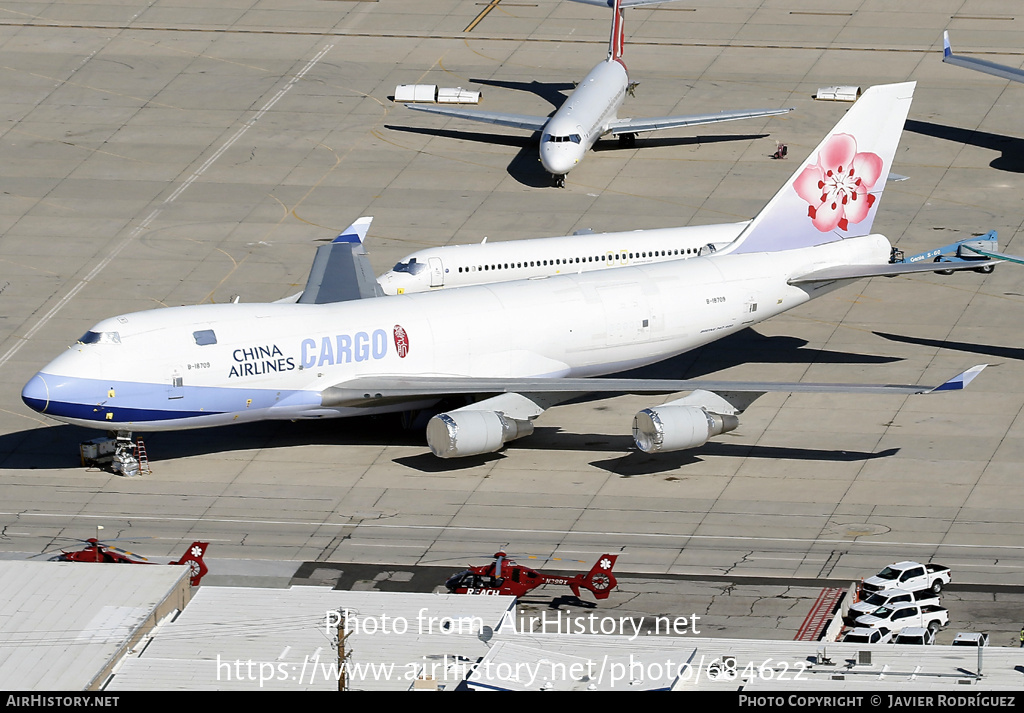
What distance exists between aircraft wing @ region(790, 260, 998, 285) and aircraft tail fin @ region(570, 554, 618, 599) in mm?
19192

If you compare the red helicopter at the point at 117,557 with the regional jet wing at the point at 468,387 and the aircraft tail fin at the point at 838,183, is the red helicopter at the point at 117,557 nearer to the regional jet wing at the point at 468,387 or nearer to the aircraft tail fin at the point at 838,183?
the regional jet wing at the point at 468,387

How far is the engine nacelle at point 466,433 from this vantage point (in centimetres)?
5966

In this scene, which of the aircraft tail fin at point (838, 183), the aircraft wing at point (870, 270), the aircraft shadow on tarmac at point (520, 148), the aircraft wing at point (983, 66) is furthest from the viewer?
the aircraft wing at point (983, 66)

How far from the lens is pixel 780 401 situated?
66.1 meters

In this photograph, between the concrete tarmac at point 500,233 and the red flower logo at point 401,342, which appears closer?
the concrete tarmac at point 500,233

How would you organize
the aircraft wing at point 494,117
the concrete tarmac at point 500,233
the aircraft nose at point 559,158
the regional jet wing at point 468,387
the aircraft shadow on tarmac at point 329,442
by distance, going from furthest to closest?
the aircraft wing at point 494,117 → the aircraft nose at point 559,158 → the aircraft shadow on tarmac at point 329,442 → the regional jet wing at point 468,387 → the concrete tarmac at point 500,233

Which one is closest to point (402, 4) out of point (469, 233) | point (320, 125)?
point (320, 125)

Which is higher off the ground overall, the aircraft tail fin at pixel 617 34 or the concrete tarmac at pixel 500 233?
the aircraft tail fin at pixel 617 34

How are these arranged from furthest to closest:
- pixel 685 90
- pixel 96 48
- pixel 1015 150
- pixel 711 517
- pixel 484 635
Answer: pixel 96 48 → pixel 685 90 → pixel 1015 150 → pixel 711 517 → pixel 484 635

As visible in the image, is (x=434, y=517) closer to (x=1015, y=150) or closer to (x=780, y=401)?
(x=780, y=401)

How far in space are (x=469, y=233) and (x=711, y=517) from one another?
2780 centimetres

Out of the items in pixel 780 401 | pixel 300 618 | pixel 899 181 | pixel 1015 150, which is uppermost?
pixel 1015 150

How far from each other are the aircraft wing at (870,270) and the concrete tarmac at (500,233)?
12.5ft

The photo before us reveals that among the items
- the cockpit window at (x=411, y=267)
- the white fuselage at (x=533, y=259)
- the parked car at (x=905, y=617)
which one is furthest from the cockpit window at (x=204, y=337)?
the parked car at (x=905, y=617)
